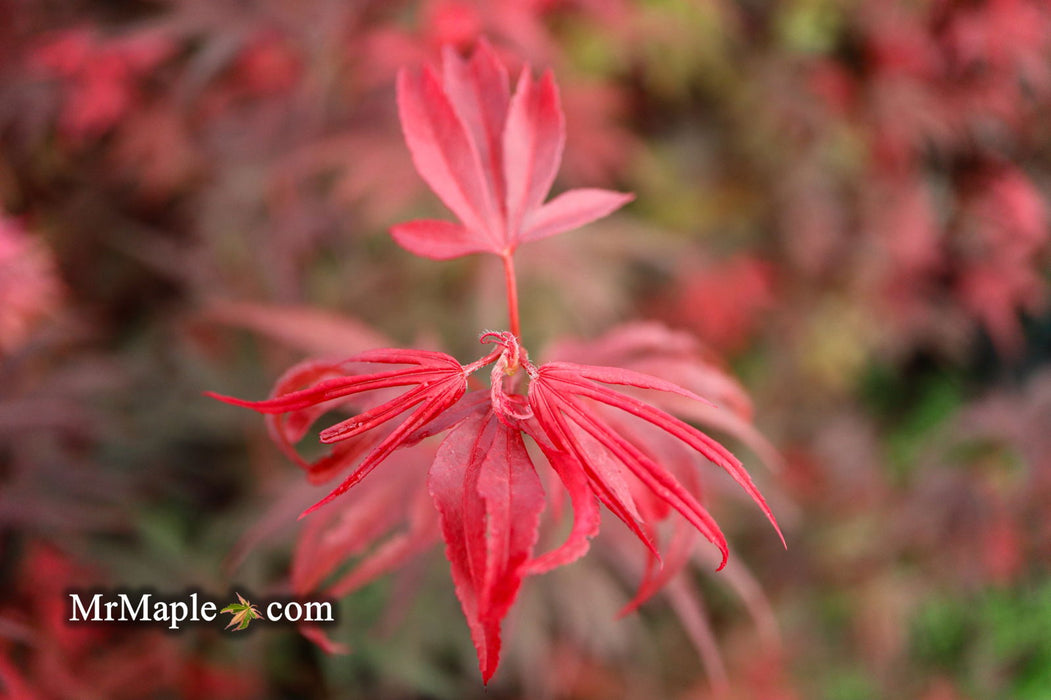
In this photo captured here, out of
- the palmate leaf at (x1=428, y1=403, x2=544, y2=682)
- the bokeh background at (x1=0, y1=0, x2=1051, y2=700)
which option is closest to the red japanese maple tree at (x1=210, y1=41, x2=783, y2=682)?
the palmate leaf at (x1=428, y1=403, x2=544, y2=682)

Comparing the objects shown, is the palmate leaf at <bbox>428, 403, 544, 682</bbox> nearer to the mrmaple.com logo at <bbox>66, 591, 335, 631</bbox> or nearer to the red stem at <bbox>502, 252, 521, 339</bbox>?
the red stem at <bbox>502, 252, 521, 339</bbox>

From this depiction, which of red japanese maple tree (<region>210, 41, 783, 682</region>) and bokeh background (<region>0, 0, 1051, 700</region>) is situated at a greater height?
bokeh background (<region>0, 0, 1051, 700</region>)

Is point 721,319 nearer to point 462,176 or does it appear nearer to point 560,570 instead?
point 560,570

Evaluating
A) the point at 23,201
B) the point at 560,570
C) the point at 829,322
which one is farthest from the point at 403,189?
the point at 829,322

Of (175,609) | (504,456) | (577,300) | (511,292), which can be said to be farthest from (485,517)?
(577,300)

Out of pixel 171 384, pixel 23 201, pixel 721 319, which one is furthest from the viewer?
pixel 721 319
